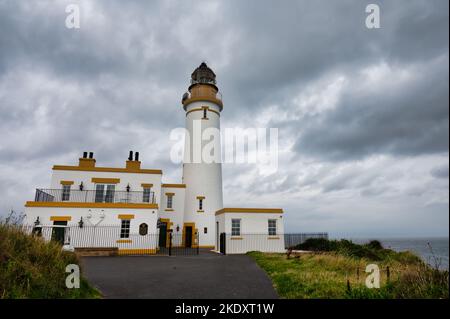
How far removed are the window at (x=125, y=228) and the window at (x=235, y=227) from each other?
7.58 meters

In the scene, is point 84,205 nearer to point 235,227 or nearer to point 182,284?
point 235,227

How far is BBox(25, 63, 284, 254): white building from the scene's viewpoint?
19250 mm

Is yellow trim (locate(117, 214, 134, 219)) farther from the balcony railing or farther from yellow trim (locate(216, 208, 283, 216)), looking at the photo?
yellow trim (locate(216, 208, 283, 216))

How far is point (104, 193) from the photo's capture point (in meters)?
23.7

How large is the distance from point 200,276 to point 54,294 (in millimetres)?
5024

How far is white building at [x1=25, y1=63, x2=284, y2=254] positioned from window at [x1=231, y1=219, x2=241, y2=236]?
0.07 metres

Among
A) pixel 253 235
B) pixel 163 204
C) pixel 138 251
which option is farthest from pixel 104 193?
pixel 253 235

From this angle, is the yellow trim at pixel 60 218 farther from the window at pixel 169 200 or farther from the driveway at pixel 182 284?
the driveway at pixel 182 284

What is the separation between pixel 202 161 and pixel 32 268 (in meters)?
A: 21.1

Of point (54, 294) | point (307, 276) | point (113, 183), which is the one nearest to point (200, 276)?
point (307, 276)

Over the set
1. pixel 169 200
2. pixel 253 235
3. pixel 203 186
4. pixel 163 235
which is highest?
pixel 203 186

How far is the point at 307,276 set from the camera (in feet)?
29.0
